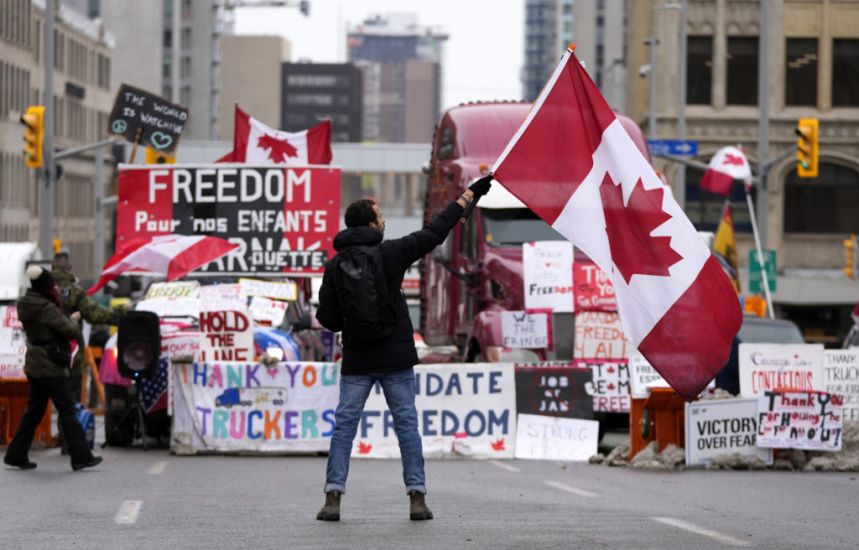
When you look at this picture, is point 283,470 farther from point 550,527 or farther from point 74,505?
point 550,527

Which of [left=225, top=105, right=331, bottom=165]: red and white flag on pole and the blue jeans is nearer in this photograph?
the blue jeans

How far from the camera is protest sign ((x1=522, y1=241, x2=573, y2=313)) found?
21250 mm

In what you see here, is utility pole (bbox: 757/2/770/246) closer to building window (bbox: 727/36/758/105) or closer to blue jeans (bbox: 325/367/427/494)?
building window (bbox: 727/36/758/105)

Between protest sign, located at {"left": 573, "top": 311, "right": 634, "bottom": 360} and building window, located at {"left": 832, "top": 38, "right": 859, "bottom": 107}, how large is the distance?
137ft

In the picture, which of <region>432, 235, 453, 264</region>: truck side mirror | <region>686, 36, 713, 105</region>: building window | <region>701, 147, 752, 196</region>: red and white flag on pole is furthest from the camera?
<region>686, 36, 713, 105</region>: building window

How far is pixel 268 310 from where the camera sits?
67.4 feet

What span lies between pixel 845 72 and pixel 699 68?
4605 millimetres

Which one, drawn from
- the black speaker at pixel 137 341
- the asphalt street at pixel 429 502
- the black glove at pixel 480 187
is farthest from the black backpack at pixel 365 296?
the black speaker at pixel 137 341

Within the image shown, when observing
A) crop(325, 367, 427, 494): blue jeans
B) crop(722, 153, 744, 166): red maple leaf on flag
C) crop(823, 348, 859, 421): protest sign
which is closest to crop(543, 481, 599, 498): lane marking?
crop(325, 367, 427, 494): blue jeans

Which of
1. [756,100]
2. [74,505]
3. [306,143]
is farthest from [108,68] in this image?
[74,505]

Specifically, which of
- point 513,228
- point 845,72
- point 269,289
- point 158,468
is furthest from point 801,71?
point 158,468

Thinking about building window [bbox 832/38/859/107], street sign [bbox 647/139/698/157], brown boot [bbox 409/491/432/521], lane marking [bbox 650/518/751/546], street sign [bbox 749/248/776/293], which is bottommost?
lane marking [bbox 650/518/751/546]

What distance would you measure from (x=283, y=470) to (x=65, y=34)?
80.3 m

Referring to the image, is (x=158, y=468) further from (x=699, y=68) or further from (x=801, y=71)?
(x=801, y=71)
